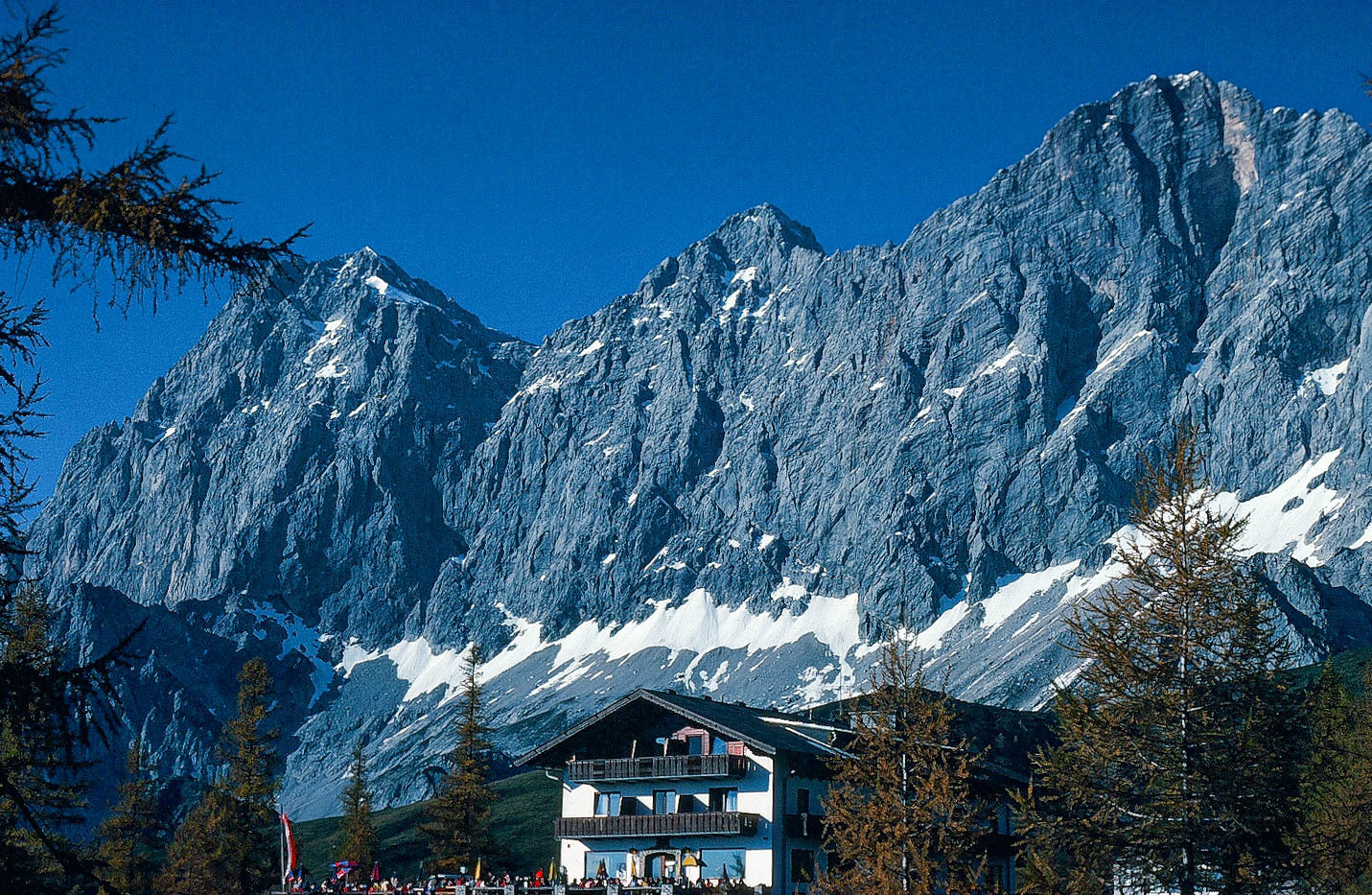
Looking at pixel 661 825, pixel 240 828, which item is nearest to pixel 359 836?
pixel 240 828

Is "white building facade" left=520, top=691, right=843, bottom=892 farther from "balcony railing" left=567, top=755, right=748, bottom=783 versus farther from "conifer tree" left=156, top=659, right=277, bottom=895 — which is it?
"conifer tree" left=156, top=659, right=277, bottom=895

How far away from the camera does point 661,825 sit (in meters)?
63.7

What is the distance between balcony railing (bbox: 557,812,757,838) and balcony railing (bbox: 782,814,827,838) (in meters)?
1.95

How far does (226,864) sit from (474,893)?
24.1m

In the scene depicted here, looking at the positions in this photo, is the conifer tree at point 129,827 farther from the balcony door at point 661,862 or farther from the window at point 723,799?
the window at point 723,799

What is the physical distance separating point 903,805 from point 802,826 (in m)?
25.4

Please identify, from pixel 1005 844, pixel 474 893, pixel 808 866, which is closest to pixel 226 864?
pixel 474 893

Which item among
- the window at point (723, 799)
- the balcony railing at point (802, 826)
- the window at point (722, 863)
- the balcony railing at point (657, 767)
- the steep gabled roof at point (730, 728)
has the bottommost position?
the window at point (722, 863)

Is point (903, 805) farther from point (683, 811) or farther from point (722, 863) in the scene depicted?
point (683, 811)

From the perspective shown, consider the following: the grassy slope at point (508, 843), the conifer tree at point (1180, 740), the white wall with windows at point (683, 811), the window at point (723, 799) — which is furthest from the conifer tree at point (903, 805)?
the grassy slope at point (508, 843)

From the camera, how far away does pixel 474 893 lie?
2076 inches

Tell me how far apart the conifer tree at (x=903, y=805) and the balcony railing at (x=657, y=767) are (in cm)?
2020

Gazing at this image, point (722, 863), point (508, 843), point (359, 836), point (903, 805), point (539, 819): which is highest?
point (539, 819)

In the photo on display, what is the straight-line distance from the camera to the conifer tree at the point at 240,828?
2717 inches
